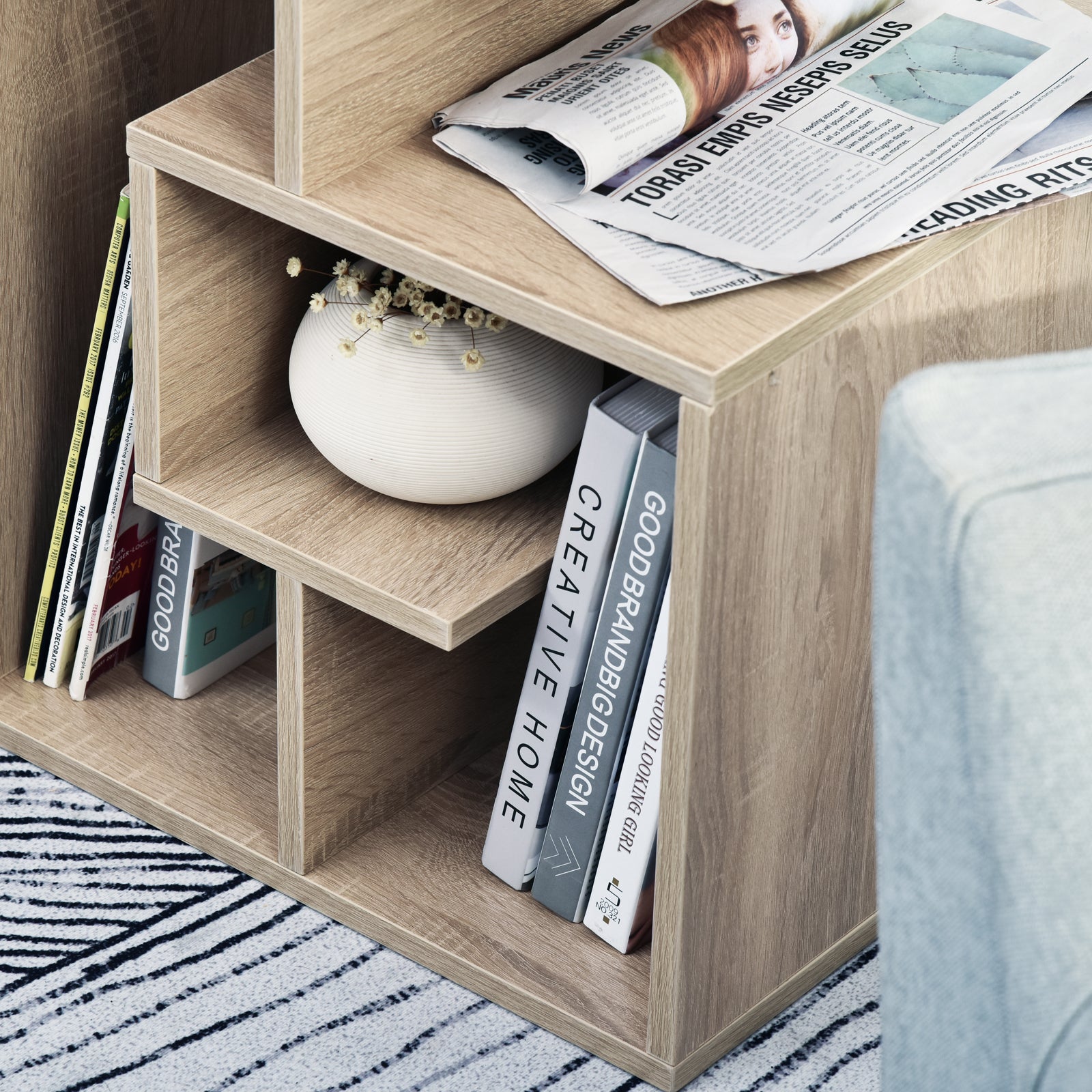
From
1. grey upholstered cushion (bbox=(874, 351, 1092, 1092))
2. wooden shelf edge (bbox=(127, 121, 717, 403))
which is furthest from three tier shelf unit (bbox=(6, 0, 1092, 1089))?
grey upholstered cushion (bbox=(874, 351, 1092, 1092))

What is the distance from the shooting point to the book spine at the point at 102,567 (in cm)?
112

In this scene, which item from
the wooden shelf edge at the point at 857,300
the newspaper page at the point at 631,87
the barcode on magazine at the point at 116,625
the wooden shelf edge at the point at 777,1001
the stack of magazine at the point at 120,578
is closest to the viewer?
the wooden shelf edge at the point at 857,300

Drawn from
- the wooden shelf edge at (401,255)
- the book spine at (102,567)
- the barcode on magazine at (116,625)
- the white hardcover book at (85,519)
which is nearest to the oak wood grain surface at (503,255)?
the wooden shelf edge at (401,255)

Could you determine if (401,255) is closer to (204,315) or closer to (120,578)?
(204,315)

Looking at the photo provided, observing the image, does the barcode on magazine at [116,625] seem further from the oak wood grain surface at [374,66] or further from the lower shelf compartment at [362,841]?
the oak wood grain surface at [374,66]

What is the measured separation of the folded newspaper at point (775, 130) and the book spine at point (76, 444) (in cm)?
25

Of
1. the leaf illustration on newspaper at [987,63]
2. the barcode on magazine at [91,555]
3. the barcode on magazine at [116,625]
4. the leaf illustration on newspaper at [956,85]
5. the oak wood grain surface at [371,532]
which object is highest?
the leaf illustration on newspaper at [987,63]

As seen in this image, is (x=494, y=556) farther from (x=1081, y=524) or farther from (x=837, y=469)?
(x=1081, y=524)

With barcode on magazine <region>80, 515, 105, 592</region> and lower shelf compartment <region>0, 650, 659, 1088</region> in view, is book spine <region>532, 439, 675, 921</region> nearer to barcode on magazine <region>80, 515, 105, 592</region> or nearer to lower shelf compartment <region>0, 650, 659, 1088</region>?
lower shelf compartment <region>0, 650, 659, 1088</region>

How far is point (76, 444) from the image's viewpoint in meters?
1.12

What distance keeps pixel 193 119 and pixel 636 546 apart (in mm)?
329

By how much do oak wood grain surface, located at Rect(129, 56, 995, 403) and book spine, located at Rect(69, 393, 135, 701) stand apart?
22 centimetres

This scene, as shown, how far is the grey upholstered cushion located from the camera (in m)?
0.52

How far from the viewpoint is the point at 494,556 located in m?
0.96
